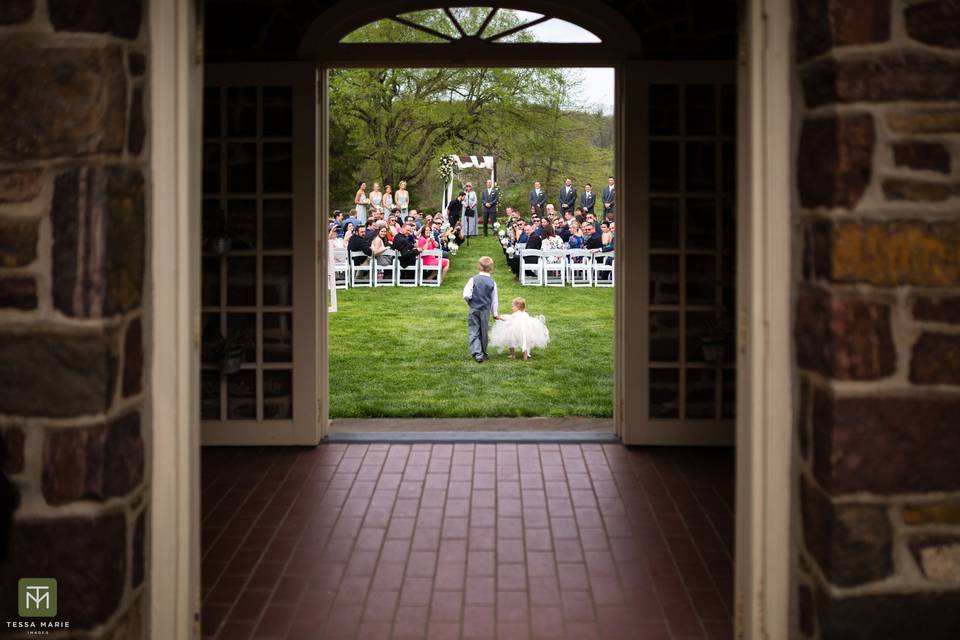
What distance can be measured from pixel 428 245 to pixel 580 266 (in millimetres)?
2728

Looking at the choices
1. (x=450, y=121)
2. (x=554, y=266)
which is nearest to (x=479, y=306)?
(x=554, y=266)

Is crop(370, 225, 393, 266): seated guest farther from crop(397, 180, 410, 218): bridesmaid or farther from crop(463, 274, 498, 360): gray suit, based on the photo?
crop(463, 274, 498, 360): gray suit

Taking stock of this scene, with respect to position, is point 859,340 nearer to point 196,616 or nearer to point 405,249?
point 196,616

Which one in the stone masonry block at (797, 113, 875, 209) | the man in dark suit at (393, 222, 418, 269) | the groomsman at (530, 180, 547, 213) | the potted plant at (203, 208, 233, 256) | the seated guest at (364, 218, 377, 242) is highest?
the groomsman at (530, 180, 547, 213)

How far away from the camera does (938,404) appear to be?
2.21m

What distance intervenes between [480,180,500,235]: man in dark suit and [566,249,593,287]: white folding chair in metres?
6.54

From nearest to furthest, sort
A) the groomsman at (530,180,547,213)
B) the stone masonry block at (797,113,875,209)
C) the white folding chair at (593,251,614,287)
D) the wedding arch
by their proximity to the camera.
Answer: the stone masonry block at (797,113,875,209) → the white folding chair at (593,251,614,287) → the groomsman at (530,180,547,213) → the wedding arch

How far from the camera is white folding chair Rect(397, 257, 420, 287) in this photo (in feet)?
50.4

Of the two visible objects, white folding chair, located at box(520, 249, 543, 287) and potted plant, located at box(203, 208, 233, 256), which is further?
white folding chair, located at box(520, 249, 543, 287)

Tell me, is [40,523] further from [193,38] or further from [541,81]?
[541,81]

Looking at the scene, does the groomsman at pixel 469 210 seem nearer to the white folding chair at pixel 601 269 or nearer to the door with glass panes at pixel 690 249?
the white folding chair at pixel 601 269

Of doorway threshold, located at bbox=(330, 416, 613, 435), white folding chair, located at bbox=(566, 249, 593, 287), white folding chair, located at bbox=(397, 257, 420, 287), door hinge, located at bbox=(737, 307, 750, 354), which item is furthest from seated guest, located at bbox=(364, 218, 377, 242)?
door hinge, located at bbox=(737, 307, 750, 354)

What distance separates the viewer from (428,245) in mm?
15641

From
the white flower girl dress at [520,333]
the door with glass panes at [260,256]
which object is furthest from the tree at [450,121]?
the door with glass panes at [260,256]
